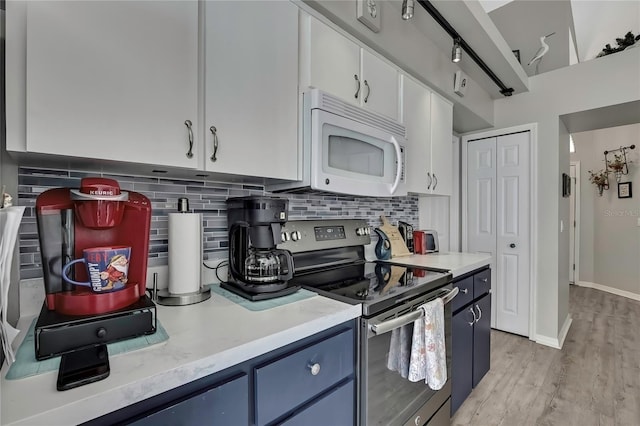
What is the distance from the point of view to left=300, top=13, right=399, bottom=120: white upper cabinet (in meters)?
1.37

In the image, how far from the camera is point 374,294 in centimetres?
124

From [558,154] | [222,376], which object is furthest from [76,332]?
[558,154]

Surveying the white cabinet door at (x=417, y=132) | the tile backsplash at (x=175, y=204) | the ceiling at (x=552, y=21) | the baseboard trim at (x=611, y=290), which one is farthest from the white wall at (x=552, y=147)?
the baseboard trim at (x=611, y=290)

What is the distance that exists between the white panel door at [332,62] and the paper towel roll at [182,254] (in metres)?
0.79

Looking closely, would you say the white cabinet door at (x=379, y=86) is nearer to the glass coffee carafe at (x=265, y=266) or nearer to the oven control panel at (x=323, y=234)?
the oven control panel at (x=323, y=234)

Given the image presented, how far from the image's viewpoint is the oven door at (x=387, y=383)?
1.11 m

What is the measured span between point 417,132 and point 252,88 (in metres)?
1.30

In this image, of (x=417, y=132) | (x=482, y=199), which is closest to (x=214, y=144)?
(x=417, y=132)

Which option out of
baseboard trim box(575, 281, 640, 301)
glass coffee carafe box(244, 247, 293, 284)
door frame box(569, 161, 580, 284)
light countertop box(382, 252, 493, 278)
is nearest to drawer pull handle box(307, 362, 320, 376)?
glass coffee carafe box(244, 247, 293, 284)

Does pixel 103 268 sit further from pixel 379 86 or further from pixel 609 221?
pixel 609 221

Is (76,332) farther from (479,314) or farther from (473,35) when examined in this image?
(473,35)

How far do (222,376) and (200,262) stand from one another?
1.70ft

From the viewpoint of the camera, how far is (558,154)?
2809 mm

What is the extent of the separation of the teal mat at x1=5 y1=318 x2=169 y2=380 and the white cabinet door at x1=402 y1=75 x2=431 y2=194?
1.64 m
